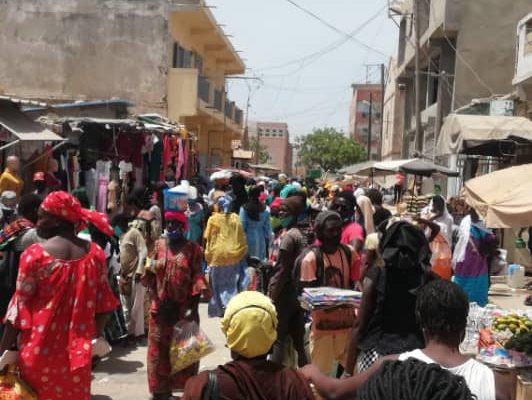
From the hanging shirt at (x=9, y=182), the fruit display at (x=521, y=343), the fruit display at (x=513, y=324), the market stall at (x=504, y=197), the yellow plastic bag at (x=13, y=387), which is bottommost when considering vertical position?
the yellow plastic bag at (x=13, y=387)

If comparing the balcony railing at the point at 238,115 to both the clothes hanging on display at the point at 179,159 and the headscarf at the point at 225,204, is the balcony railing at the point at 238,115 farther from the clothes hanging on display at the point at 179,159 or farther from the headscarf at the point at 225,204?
the headscarf at the point at 225,204

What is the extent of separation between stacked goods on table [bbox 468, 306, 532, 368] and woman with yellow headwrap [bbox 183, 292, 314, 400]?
140cm

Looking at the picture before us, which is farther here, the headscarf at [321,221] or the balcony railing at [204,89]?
the balcony railing at [204,89]

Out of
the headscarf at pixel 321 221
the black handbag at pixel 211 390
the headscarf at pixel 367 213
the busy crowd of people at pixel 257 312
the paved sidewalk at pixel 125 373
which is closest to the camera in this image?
Answer: the black handbag at pixel 211 390

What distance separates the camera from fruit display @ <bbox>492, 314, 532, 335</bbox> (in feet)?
13.5

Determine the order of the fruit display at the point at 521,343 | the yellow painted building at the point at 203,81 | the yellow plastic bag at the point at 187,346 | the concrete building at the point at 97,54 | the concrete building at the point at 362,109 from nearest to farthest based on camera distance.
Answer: the fruit display at the point at 521,343
the yellow plastic bag at the point at 187,346
the concrete building at the point at 97,54
the yellow painted building at the point at 203,81
the concrete building at the point at 362,109

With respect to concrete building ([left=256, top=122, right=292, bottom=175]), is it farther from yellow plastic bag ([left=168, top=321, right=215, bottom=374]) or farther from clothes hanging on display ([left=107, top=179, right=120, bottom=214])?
yellow plastic bag ([left=168, top=321, right=215, bottom=374])

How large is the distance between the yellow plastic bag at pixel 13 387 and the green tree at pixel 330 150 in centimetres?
7801

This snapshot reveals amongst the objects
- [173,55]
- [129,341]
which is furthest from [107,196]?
[173,55]

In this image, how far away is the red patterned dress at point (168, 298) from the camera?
6.05 meters

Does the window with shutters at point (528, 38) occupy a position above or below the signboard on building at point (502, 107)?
above

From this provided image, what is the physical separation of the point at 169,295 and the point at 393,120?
4346 centimetres

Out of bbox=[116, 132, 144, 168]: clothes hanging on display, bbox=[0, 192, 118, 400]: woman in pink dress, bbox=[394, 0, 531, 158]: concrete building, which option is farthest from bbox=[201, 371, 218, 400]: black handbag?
bbox=[394, 0, 531, 158]: concrete building

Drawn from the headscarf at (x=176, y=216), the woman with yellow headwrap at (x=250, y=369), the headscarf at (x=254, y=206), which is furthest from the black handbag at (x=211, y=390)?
the headscarf at (x=254, y=206)
